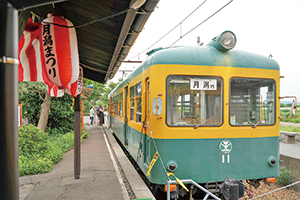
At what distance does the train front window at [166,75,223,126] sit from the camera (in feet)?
15.2

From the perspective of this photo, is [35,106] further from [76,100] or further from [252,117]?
[252,117]

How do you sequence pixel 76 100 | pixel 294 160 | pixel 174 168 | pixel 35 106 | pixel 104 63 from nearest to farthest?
1. pixel 174 168
2. pixel 76 100
3. pixel 104 63
4. pixel 294 160
5. pixel 35 106

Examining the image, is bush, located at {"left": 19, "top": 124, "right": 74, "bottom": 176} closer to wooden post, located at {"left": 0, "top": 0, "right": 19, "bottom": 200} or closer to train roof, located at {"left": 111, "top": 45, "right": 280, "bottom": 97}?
train roof, located at {"left": 111, "top": 45, "right": 280, "bottom": 97}

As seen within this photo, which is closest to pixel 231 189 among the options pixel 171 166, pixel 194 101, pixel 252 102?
pixel 171 166

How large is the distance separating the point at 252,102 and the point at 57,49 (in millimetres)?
3622

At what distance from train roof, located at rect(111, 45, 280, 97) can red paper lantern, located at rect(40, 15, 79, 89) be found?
1550 mm

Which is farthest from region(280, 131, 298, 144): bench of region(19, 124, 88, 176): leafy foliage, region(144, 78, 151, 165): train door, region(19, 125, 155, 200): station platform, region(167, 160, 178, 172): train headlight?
region(19, 124, 88, 176): leafy foliage

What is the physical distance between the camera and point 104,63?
773 centimetres

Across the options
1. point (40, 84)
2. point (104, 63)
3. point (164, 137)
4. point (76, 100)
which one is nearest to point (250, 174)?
point (164, 137)

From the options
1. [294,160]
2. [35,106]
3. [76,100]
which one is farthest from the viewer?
[35,106]

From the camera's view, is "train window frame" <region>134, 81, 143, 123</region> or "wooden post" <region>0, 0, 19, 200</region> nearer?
"wooden post" <region>0, 0, 19, 200</region>

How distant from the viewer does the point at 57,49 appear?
371 cm

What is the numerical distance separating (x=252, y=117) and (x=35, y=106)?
Result: 12.1m

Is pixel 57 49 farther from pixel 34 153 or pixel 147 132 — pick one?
pixel 34 153
